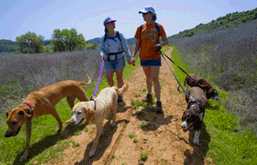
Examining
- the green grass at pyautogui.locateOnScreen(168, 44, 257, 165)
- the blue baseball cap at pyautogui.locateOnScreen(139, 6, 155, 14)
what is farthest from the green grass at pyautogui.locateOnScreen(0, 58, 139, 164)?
the blue baseball cap at pyautogui.locateOnScreen(139, 6, 155, 14)

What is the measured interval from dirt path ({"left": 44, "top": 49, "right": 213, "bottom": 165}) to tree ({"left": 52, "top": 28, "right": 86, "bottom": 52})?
151ft

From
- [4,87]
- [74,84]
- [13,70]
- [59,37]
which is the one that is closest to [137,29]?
[74,84]

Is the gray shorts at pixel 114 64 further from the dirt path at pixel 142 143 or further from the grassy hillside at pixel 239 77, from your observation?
the grassy hillside at pixel 239 77

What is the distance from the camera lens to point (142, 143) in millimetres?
2623

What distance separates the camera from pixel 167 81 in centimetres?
636

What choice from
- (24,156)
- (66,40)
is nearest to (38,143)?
(24,156)

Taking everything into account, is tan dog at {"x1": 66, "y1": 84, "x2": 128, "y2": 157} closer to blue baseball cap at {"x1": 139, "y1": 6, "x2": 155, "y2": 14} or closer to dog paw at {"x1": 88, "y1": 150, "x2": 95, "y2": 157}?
dog paw at {"x1": 88, "y1": 150, "x2": 95, "y2": 157}

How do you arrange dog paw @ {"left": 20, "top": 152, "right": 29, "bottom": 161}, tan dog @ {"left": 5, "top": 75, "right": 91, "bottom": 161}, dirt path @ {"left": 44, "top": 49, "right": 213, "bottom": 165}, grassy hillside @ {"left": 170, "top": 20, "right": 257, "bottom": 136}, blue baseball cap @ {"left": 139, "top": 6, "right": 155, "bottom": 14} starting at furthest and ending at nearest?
grassy hillside @ {"left": 170, "top": 20, "right": 257, "bottom": 136} → blue baseball cap @ {"left": 139, "top": 6, "right": 155, "bottom": 14} → dog paw @ {"left": 20, "top": 152, "right": 29, "bottom": 161} → dirt path @ {"left": 44, "top": 49, "right": 213, "bottom": 165} → tan dog @ {"left": 5, "top": 75, "right": 91, "bottom": 161}

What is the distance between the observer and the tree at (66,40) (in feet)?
146

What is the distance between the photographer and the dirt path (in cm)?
227

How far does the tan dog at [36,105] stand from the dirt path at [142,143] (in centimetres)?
95

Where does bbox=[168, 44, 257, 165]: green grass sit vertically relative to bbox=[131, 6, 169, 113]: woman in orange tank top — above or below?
below

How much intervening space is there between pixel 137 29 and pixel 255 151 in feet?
12.8

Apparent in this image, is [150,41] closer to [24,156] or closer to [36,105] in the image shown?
[36,105]
